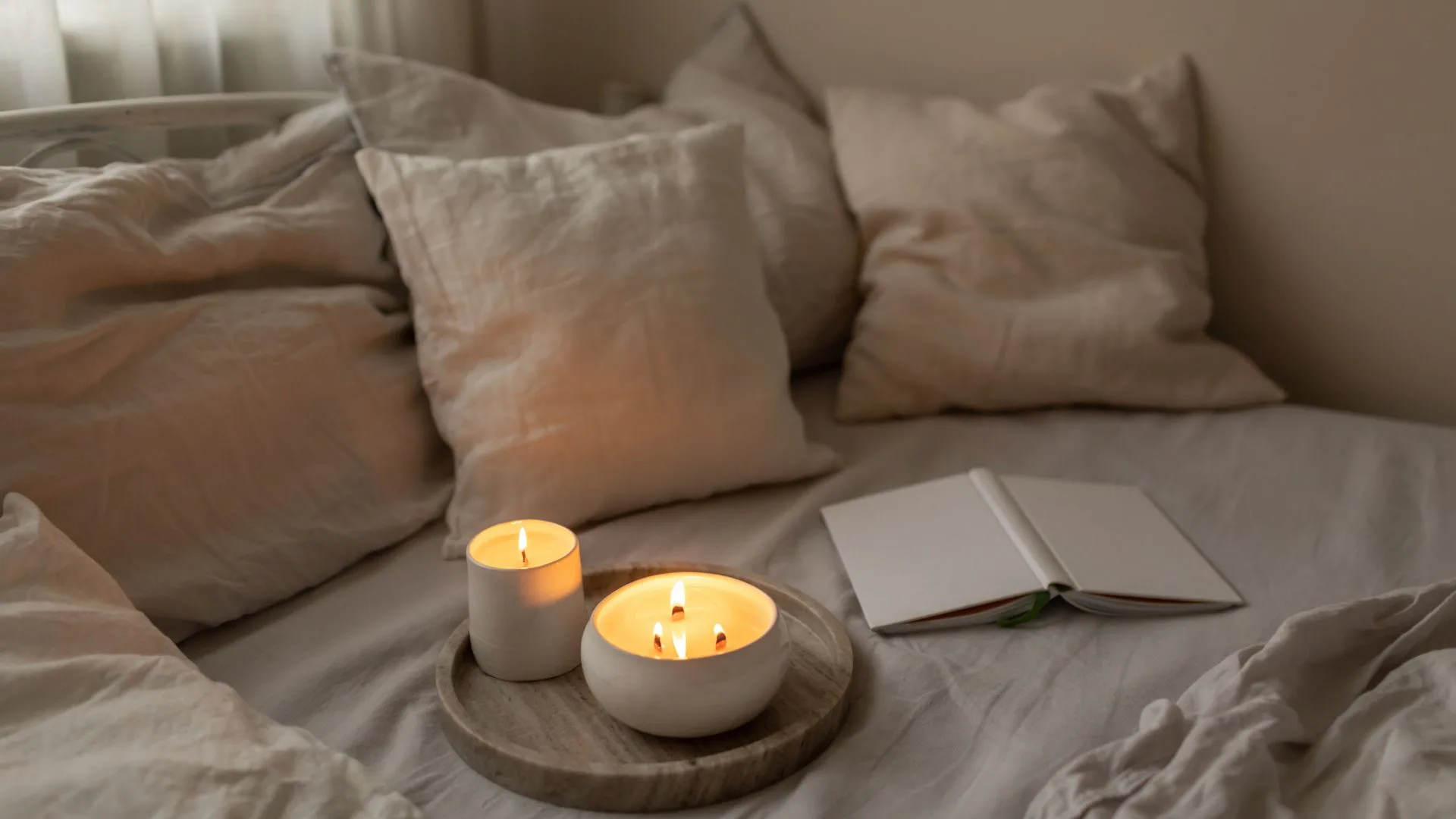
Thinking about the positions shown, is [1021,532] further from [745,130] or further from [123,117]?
[123,117]

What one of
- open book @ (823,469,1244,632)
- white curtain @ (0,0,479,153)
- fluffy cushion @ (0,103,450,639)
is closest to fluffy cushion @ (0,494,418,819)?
fluffy cushion @ (0,103,450,639)

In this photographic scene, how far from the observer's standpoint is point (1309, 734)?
0.77 metres

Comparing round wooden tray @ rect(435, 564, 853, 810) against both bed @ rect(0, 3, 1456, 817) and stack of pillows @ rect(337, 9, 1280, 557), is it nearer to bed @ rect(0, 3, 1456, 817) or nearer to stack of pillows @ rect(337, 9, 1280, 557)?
bed @ rect(0, 3, 1456, 817)

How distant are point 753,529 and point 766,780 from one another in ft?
1.24

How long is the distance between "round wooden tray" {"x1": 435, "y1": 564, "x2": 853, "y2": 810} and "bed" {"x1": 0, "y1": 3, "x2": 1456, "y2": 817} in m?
0.02

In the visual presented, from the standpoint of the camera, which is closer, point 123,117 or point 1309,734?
point 1309,734

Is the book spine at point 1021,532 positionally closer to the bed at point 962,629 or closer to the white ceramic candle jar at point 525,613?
the bed at point 962,629

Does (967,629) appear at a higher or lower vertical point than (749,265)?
lower

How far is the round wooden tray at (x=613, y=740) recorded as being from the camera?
737mm

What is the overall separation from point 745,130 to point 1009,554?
A: 26.6 inches

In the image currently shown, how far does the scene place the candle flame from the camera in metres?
0.83

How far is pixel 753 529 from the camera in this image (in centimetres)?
112

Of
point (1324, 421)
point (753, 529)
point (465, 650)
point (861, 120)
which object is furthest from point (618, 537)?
point (1324, 421)

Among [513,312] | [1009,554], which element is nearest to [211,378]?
[513,312]
